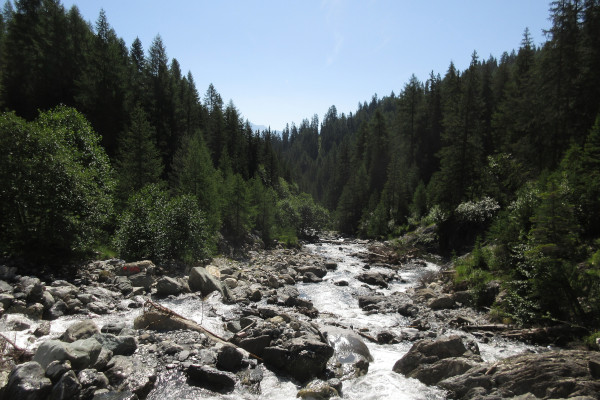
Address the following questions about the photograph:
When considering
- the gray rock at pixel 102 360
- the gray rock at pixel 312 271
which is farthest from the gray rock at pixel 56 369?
the gray rock at pixel 312 271

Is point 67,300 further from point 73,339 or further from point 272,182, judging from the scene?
point 272,182

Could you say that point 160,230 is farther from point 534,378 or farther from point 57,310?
point 534,378

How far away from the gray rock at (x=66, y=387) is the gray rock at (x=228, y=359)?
362cm

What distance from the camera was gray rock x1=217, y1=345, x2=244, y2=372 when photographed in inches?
388

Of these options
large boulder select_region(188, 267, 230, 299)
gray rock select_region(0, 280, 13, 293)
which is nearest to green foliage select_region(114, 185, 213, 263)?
large boulder select_region(188, 267, 230, 299)

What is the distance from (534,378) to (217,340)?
9488 mm

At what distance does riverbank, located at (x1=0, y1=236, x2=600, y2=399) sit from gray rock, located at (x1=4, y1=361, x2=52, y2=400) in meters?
0.02

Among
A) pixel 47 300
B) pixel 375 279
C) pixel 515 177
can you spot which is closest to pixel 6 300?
pixel 47 300

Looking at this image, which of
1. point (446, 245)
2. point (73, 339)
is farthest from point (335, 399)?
point (446, 245)

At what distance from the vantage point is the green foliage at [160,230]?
21188 millimetres

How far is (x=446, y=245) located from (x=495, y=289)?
64.1 feet

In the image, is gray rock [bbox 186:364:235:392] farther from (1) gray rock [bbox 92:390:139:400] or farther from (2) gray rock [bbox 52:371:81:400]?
(2) gray rock [bbox 52:371:81:400]

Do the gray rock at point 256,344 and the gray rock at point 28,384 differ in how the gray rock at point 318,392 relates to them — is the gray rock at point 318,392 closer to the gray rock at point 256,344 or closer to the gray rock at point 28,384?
the gray rock at point 256,344

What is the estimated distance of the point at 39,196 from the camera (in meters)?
15.7
